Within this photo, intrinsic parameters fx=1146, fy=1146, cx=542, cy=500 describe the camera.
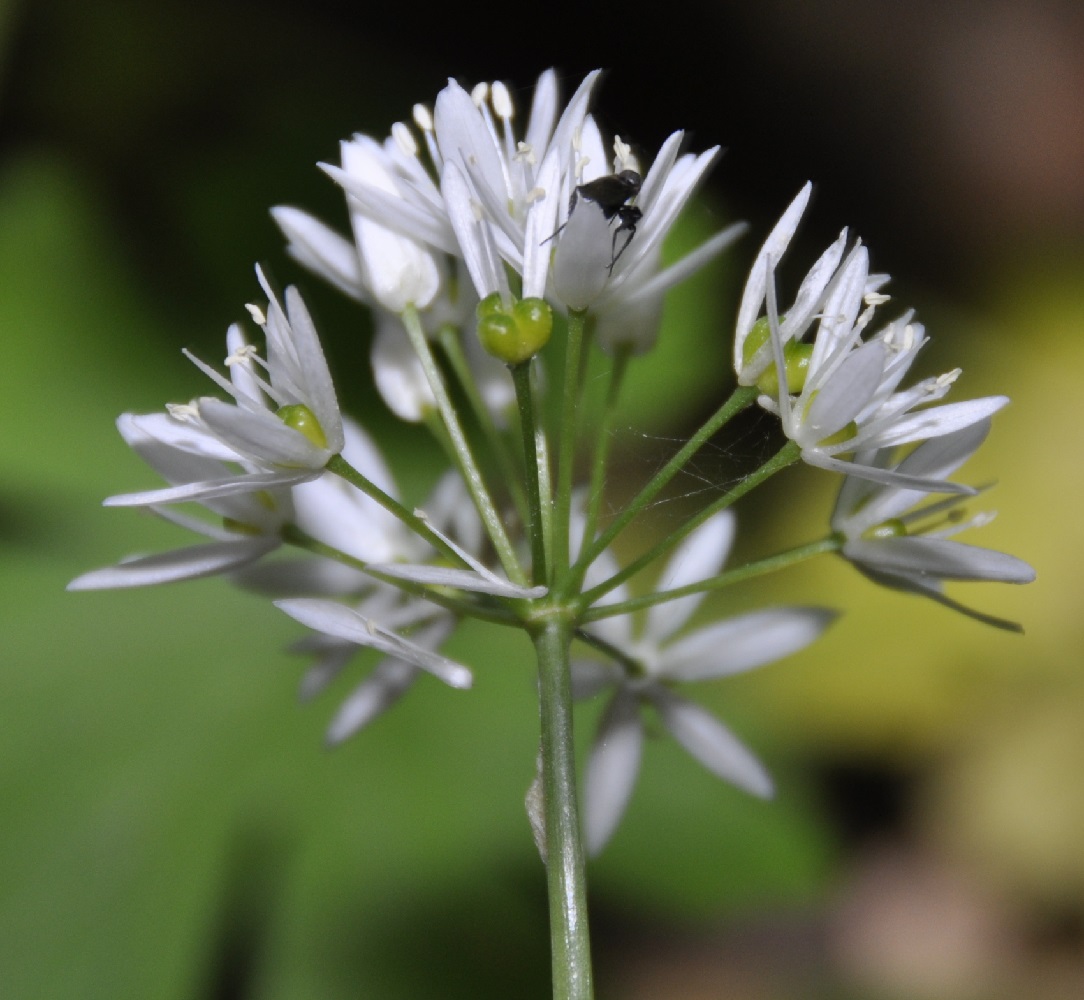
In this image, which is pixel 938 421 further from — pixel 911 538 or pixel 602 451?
pixel 602 451

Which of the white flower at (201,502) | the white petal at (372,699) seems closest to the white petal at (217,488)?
the white flower at (201,502)

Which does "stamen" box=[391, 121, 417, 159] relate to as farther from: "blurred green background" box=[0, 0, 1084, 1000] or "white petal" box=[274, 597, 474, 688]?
"blurred green background" box=[0, 0, 1084, 1000]

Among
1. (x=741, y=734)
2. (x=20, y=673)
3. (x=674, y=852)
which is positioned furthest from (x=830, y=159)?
(x=20, y=673)

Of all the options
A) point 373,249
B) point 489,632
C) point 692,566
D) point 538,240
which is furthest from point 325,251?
point 489,632

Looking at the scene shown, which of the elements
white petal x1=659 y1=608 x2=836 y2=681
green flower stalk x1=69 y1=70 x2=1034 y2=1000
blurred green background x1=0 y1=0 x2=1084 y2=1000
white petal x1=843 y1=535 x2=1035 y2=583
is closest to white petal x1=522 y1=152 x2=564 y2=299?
green flower stalk x1=69 y1=70 x2=1034 y2=1000

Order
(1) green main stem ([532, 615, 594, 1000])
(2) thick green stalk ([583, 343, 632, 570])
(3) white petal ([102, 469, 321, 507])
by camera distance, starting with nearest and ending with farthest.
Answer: (1) green main stem ([532, 615, 594, 1000]) → (3) white petal ([102, 469, 321, 507]) → (2) thick green stalk ([583, 343, 632, 570])
